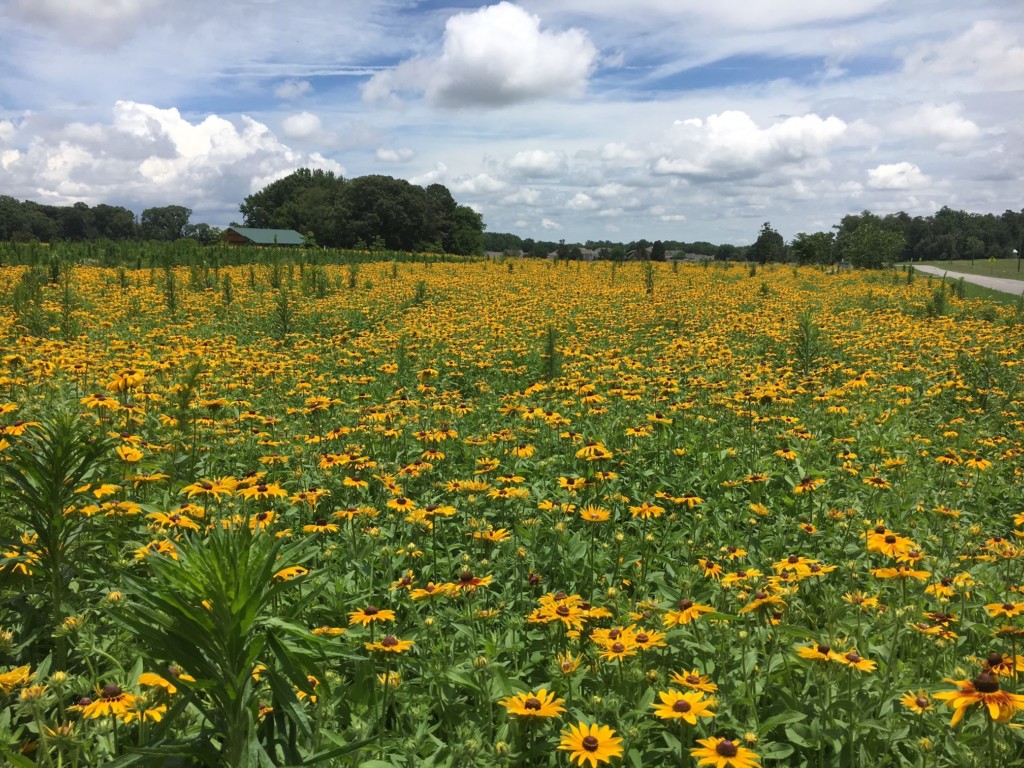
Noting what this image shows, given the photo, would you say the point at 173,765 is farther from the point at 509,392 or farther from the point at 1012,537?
the point at 509,392

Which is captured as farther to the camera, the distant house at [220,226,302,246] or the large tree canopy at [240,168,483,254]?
the distant house at [220,226,302,246]

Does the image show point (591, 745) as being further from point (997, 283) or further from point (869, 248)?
point (997, 283)

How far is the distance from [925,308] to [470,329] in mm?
9989

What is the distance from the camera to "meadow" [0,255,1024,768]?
1.79m

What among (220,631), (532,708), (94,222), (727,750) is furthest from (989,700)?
(94,222)

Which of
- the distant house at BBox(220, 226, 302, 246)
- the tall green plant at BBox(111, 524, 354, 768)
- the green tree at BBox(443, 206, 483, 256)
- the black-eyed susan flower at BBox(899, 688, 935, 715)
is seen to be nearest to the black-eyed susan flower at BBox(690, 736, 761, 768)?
the black-eyed susan flower at BBox(899, 688, 935, 715)

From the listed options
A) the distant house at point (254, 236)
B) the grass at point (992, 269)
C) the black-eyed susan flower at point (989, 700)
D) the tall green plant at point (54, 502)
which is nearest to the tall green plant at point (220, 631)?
the tall green plant at point (54, 502)

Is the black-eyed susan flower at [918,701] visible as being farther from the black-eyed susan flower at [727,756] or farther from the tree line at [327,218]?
the tree line at [327,218]

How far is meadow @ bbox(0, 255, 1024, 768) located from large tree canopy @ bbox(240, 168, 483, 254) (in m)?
46.9

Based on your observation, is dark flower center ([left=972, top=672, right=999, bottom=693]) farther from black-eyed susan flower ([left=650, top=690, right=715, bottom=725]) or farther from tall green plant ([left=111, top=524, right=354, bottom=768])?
tall green plant ([left=111, top=524, right=354, bottom=768])

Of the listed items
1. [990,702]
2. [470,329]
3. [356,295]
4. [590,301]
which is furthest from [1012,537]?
[356,295]

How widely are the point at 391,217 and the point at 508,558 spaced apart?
56.9 metres

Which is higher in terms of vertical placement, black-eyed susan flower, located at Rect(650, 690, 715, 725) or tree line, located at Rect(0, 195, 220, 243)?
tree line, located at Rect(0, 195, 220, 243)

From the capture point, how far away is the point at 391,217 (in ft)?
187
